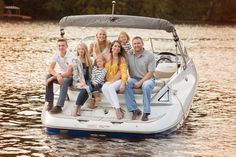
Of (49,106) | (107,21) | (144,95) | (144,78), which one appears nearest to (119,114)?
(144,95)

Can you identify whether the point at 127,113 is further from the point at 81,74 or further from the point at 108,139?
the point at 81,74

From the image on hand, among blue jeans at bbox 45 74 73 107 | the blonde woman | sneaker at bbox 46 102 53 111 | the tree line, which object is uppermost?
the blonde woman

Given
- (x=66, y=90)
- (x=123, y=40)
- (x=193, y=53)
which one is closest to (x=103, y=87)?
(x=66, y=90)

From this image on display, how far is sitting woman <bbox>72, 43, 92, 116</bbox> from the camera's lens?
12.2 meters

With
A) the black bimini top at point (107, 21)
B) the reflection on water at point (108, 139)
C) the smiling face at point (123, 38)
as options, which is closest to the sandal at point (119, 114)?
the reflection on water at point (108, 139)

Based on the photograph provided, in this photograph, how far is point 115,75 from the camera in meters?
12.5

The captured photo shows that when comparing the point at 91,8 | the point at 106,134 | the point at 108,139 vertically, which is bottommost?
the point at 91,8

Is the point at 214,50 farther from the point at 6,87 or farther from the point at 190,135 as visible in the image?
the point at 190,135

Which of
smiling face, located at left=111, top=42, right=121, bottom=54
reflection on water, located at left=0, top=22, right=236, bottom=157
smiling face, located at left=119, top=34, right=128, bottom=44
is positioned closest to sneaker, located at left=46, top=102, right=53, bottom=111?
reflection on water, located at left=0, top=22, right=236, bottom=157

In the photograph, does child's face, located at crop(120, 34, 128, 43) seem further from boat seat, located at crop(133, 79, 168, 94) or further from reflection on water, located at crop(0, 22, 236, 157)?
reflection on water, located at crop(0, 22, 236, 157)

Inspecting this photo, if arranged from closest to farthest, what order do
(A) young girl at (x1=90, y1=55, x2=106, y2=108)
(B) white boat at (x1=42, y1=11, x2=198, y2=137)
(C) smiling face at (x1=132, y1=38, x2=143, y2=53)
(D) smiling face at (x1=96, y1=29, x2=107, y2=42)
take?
(B) white boat at (x1=42, y1=11, x2=198, y2=137)
(A) young girl at (x1=90, y1=55, x2=106, y2=108)
(C) smiling face at (x1=132, y1=38, x2=143, y2=53)
(D) smiling face at (x1=96, y1=29, x2=107, y2=42)

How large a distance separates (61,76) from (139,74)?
162 centimetres

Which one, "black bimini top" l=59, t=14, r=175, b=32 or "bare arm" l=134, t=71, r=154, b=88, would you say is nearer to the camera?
"bare arm" l=134, t=71, r=154, b=88

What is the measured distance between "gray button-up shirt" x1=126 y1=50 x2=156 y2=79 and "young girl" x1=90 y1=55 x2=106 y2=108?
1.96ft
